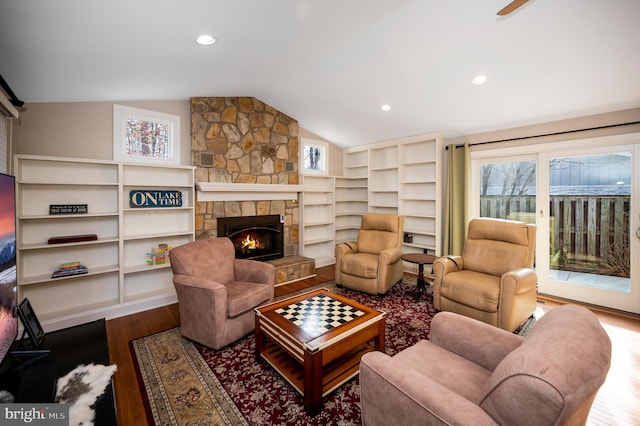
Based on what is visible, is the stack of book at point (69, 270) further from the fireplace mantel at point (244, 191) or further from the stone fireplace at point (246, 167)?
the fireplace mantel at point (244, 191)

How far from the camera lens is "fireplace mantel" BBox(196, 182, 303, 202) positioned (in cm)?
396

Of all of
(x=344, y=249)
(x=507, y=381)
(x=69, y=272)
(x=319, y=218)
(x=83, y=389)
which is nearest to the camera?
(x=507, y=381)

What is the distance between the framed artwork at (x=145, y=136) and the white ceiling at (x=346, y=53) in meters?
0.25

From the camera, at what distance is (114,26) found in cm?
185

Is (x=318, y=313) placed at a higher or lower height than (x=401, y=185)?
lower

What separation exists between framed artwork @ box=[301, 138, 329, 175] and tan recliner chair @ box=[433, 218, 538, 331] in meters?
2.96

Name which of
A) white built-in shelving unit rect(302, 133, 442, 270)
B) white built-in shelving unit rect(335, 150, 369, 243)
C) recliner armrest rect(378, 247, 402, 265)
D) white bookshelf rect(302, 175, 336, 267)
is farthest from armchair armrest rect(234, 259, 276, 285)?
white built-in shelving unit rect(335, 150, 369, 243)

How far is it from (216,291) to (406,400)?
172cm

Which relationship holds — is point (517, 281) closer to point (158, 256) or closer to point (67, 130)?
point (158, 256)

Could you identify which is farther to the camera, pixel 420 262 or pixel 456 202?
pixel 456 202

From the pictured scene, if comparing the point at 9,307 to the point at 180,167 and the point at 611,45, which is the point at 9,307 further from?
the point at 611,45

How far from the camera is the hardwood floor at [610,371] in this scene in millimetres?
1794

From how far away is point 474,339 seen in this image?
1.58 meters

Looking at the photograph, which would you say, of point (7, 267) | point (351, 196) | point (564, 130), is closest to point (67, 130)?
point (7, 267)
